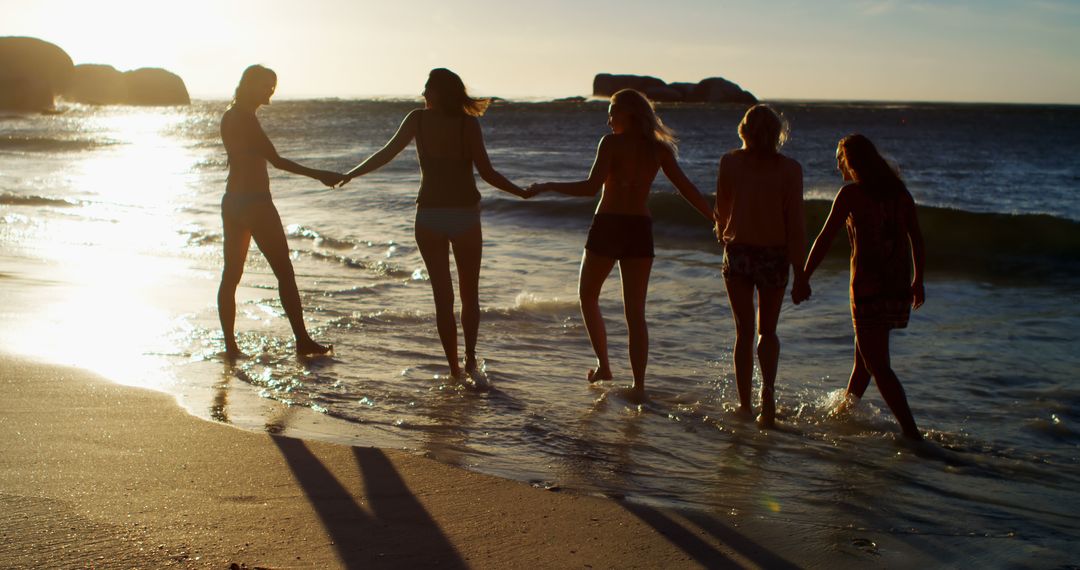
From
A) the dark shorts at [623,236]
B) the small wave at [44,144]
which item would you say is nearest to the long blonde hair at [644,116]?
the dark shorts at [623,236]

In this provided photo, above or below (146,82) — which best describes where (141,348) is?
below

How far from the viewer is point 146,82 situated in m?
124

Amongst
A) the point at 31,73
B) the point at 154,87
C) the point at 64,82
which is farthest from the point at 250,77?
the point at 154,87

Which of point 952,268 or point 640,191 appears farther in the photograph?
point 952,268

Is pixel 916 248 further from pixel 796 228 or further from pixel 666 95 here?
pixel 666 95

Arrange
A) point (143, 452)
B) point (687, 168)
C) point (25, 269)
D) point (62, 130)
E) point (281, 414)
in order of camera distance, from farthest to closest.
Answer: point (62, 130) < point (687, 168) < point (25, 269) < point (281, 414) < point (143, 452)

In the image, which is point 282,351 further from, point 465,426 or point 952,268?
point 952,268

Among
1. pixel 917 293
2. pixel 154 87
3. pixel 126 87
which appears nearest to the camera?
pixel 917 293

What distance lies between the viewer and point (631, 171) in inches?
213

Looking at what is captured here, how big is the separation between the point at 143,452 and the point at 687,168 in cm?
2866

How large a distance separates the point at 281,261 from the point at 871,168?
374 cm

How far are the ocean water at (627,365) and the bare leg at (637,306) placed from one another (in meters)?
0.22

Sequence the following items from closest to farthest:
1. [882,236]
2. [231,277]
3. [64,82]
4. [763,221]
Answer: [882,236]
[763,221]
[231,277]
[64,82]

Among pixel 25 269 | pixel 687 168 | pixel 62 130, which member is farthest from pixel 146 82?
pixel 25 269
